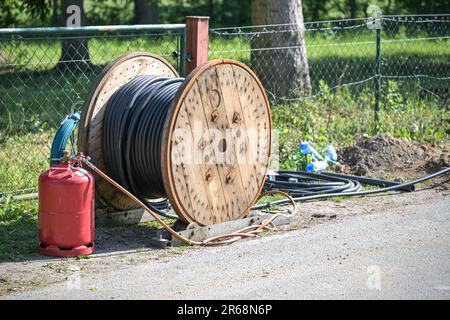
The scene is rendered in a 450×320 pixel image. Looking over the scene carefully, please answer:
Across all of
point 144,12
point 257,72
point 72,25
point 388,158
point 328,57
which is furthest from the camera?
point 144,12

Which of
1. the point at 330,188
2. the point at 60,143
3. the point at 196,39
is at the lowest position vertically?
the point at 330,188

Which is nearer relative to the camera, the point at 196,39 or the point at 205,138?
the point at 205,138

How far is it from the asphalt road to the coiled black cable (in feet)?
2.94

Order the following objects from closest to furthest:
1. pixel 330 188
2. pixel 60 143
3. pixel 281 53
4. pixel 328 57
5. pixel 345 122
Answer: pixel 60 143, pixel 330 188, pixel 345 122, pixel 281 53, pixel 328 57

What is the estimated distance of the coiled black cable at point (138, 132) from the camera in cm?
782

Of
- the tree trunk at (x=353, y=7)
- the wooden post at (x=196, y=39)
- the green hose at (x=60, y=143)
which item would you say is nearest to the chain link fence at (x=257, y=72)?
the green hose at (x=60, y=143)

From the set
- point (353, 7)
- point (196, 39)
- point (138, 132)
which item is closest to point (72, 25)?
point (196, 39)

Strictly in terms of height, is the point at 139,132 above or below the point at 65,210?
above

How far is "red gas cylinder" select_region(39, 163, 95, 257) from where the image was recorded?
7.28 meters

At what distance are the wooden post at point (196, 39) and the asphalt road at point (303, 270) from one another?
83.1 inches

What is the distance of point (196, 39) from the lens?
29.7ft

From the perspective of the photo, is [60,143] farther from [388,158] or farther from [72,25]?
[72,25]

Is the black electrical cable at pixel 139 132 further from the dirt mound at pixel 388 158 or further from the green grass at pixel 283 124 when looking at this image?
the dirt mound at pixel 388 158

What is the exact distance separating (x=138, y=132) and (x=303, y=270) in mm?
1976
